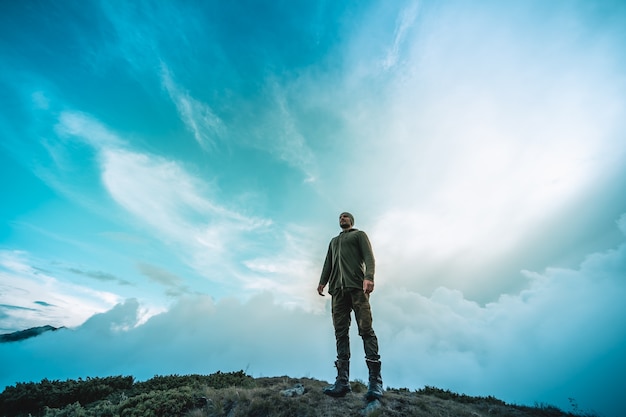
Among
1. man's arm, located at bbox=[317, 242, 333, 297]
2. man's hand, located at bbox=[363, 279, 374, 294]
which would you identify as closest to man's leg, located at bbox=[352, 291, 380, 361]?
man's hand, located at bbox=[363, 279, 374, 294]

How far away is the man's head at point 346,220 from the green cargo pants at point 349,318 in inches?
60.7

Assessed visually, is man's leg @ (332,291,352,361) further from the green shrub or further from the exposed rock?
the green shrub

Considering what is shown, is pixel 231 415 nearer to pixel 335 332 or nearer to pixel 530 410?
pixel 335 332

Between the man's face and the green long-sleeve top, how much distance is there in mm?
122

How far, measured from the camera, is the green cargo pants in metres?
5.38

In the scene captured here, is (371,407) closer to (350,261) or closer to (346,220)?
(350,261)

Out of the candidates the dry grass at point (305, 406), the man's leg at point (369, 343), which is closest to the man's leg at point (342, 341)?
the dry grass at point (305, 406)

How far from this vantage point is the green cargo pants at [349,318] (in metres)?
5.38

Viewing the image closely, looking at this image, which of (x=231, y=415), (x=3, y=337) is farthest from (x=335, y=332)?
(x=3, y=337)

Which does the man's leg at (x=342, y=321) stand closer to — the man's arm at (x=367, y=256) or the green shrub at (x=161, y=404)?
the man's arm at (x=367, y=256)

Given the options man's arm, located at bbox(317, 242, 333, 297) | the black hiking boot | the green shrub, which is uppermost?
man's arm, located at bbox(317, 242, 333, 297)

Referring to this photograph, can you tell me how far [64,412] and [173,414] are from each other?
86.3 inches

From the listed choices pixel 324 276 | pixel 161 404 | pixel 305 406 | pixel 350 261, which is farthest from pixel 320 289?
pixel 161 404

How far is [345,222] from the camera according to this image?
21.8 feet
